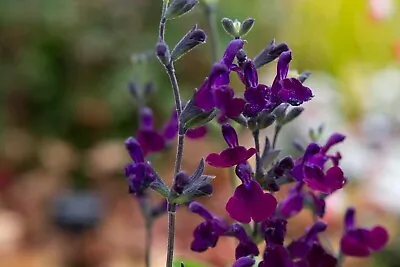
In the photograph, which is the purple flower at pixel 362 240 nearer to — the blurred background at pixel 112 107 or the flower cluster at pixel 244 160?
the flower cluster at pixel 244 160

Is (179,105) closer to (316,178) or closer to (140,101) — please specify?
(316,178)

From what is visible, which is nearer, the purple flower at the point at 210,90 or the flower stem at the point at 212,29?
the purple flower at the point at 210,90

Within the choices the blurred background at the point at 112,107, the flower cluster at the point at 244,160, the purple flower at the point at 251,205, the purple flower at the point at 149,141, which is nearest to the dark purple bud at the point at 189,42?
the flower cluster at the point at 244,160

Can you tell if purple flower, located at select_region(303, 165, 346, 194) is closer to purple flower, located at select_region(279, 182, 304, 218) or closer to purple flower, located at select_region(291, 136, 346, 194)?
purple flower, located at select_region(291, 136, 346, 194)

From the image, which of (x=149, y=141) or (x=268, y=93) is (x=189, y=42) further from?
(x=149, y=141)

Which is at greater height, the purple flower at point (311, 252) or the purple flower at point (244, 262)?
the purple flower at point (311, 252)

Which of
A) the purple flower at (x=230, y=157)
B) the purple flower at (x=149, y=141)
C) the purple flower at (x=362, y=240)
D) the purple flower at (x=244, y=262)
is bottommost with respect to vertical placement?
the purple flower at (x=244, y=262)

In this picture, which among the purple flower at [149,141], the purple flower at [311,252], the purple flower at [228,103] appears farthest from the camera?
the purple flower at [149,141]

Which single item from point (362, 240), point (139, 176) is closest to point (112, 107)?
point (362, 240)

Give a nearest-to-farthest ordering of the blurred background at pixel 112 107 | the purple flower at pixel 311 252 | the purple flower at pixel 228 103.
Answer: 1. the purple flower at pixel 228 103
2. the purple flower at pixel 311 252
3. the blurred background at pixel 112 107
